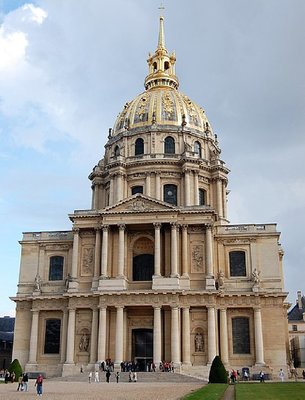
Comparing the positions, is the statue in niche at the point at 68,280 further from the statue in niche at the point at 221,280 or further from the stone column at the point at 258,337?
the stone column at the point at 258,337

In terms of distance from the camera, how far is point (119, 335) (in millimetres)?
51125

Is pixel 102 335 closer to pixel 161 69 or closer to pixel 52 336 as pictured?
pixel 52 336

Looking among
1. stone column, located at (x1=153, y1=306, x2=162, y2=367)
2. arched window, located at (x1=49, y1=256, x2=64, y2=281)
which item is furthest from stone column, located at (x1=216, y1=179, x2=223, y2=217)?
arched window, located at (x1=49, y1=256, x2=64, y2=281)

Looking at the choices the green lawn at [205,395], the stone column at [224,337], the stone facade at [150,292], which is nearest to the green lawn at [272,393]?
the green lawn at [205,395]

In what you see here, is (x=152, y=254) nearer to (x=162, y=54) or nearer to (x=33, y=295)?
(x=33, y=295)

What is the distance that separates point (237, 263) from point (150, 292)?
412 inches

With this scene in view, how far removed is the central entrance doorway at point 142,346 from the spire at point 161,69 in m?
36.8

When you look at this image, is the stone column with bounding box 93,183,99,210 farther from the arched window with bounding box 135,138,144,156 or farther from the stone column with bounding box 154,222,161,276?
the stone column with bounding box 154,222,161,276

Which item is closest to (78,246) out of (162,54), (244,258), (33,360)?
(33,360)

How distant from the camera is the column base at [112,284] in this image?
2073 inches

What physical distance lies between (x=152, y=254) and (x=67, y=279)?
902cm

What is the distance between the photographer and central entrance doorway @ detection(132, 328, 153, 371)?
5359 cm

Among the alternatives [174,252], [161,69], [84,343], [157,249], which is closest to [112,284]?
[157,249]

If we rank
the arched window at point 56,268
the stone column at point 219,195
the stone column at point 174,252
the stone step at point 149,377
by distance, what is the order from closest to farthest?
the stone step at point 149,377
the stone column at point 174,252
the arched window at point 56,268
the stone column at point 219,195
